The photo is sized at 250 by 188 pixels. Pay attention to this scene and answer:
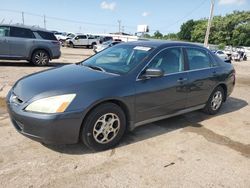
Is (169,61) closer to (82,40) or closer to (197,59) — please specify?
(197,59)

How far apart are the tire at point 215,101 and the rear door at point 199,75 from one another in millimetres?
224

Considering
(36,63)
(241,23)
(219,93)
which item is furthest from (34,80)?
(241,23)

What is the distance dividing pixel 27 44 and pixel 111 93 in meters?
8.88

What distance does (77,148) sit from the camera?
3838mm

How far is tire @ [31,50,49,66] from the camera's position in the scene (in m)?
11.8

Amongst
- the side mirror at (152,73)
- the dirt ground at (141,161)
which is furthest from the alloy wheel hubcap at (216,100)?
the side mirror at (152,73)

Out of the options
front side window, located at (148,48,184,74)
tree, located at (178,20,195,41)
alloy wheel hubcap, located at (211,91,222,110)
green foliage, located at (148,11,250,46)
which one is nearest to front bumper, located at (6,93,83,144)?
front side window, located at (148,48,184,74)

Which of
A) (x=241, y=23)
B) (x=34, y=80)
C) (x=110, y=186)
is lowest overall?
(x=110, y=186)

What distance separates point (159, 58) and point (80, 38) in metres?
32.0

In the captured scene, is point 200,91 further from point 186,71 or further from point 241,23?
point 241,23

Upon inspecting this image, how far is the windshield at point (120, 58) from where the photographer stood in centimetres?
423

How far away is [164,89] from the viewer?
14.5 feet

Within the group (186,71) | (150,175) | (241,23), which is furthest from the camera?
(241,23)

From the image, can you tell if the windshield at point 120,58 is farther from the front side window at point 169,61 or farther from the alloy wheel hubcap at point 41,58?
the alloy wheel hubcap at point 41,58
